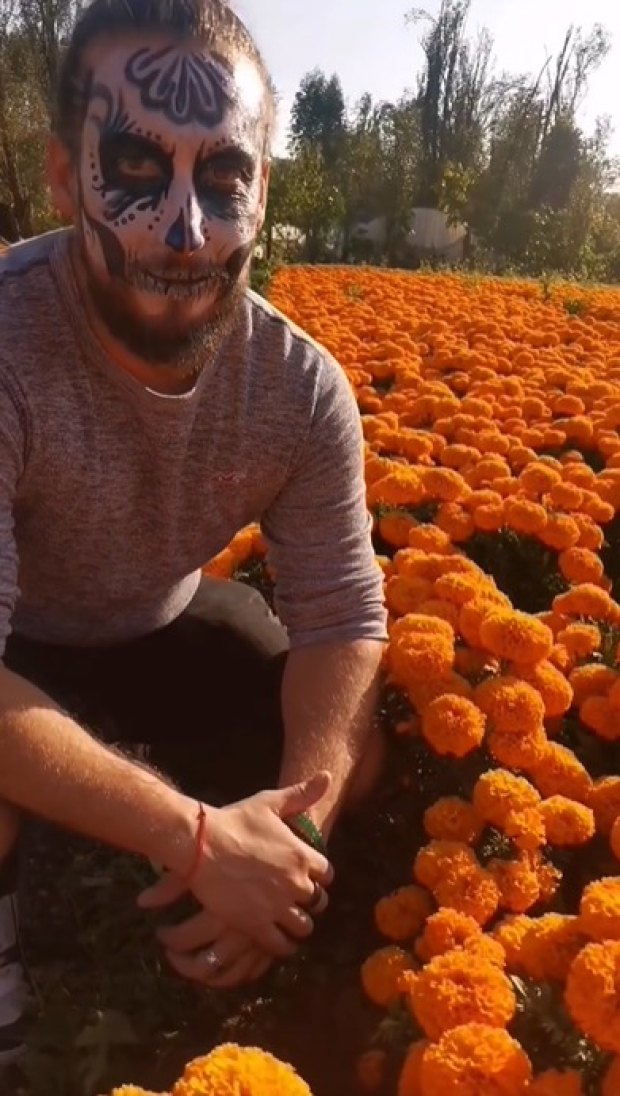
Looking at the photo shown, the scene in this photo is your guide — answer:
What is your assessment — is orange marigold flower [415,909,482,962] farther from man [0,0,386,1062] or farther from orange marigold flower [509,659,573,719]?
orange marigold flower [509,659,573,719]

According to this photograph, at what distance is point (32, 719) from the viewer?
6.40ft

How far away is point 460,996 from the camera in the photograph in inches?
63.2

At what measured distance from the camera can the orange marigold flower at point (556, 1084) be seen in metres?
1.51

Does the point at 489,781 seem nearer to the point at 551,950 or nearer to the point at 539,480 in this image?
the point at 551,950

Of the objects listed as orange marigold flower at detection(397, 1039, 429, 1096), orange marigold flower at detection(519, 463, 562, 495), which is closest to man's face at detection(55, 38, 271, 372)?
orange marigold flower at detection(397, 1039, 429, 1096)

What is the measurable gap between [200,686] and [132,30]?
4.82ft

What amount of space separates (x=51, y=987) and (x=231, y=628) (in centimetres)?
92

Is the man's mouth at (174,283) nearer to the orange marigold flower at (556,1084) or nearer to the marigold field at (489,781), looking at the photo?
the marigold field at (489,781)

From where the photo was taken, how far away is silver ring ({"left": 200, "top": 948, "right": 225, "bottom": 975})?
1.98 m

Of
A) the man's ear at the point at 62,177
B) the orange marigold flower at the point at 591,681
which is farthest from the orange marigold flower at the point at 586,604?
the man's ear at the point at 62,177

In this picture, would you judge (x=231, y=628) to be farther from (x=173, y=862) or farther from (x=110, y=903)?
(x=173, y=862)

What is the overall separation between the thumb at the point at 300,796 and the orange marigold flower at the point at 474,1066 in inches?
22.8

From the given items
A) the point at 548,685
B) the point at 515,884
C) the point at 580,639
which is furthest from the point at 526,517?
the point at 515,884

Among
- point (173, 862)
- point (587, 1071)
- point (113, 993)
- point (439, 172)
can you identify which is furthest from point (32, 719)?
point (439, 172)
